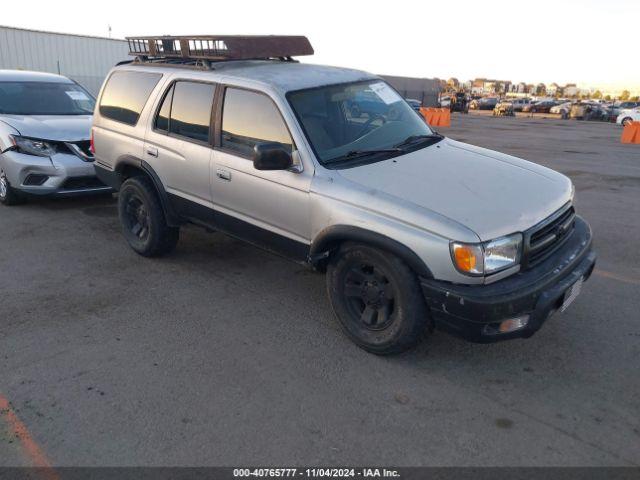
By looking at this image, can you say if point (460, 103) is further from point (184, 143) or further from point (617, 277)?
point (184, 143)

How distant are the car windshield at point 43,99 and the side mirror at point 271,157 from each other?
17.6 feet

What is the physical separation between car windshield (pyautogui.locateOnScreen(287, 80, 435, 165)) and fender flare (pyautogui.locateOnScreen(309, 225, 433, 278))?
1.72ft

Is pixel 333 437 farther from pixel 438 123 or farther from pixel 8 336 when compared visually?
pixel 438 123

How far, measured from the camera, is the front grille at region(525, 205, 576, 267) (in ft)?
10.3

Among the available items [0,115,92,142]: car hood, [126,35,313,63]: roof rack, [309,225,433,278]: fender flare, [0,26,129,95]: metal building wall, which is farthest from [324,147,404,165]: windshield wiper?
[0,26,129,95]: metal building wall

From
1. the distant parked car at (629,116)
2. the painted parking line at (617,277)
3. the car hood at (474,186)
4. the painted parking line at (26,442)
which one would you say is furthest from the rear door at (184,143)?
the distant parked car at (629,116)

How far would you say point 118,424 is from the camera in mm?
2834

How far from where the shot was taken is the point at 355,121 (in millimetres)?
4039

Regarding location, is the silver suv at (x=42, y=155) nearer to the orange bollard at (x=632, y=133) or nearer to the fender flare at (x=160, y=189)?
the fender flare at (x=160, y=189)

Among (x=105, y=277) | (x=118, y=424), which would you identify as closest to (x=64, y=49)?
(x=105, y=277)

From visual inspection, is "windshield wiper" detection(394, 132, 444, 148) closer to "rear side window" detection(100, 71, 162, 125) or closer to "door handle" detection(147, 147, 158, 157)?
"door handle" detection(147, 147, 158, 157)

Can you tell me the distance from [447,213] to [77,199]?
636cm

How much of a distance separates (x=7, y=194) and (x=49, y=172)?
982 millimetres

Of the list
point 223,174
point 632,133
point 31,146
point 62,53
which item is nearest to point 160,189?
point 223,174
